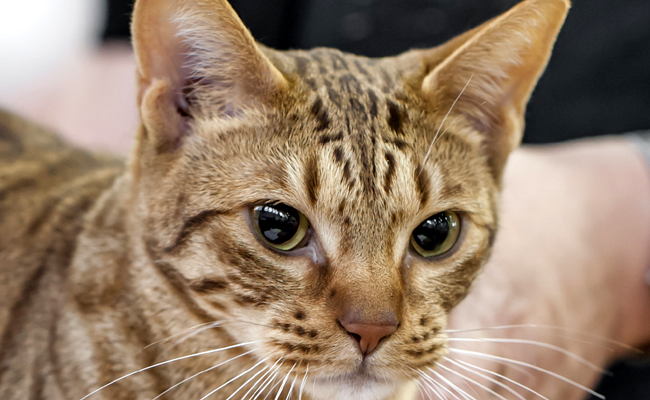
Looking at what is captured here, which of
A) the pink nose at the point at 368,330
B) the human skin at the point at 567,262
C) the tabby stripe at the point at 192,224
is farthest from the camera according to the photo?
the human skin at the point at 567,262

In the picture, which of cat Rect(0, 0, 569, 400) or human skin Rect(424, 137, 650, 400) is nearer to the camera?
cat Rect(0, 0, 569, 400)

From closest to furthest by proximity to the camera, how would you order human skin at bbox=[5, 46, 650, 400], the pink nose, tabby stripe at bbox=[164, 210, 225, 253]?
the pink nose
tabby stripe at bbox=[164, 210, 225, 253]
human skin at bbox=[5, 46, 650, 400]

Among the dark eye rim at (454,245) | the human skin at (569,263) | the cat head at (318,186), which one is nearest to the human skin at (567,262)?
the human skin at (569,263)

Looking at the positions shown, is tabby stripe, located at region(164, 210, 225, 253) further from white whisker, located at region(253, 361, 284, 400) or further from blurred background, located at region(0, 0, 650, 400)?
blurred background, located at region(0, 0, 650, 400)

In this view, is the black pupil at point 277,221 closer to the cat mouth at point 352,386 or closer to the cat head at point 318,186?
the cat head at point 318,186

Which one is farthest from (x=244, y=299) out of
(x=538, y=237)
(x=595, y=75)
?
(x=595, y=75)

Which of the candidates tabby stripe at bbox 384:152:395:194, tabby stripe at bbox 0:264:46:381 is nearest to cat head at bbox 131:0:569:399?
tabby stripe at bbox 384:152:395:194

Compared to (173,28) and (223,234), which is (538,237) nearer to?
(223,234)
